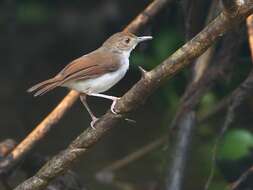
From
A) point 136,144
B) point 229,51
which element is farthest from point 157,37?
point 229,51

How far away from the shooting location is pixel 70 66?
5.67 meters

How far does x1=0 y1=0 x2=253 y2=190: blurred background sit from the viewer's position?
24.5 ft

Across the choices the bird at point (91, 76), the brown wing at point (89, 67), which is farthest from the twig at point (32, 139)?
the brown wing at point (89, 67)

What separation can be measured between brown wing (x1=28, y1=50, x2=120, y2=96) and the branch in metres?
0.55

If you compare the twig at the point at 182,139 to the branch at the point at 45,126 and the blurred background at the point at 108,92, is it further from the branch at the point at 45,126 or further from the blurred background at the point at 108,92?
the branch at the point at 45,126

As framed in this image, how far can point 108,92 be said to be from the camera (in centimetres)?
897

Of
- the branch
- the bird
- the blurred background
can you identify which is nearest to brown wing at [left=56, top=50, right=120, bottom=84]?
the bird

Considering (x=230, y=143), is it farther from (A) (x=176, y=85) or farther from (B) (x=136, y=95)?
(B) (x=136, y=95)

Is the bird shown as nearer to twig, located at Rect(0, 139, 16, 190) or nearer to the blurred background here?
twig, located at Rect(0, 139, 16, 190)

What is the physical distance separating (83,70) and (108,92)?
3387 millimetres

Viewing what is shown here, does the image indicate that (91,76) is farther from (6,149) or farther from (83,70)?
(6,149)

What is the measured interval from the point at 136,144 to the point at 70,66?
9.50ft

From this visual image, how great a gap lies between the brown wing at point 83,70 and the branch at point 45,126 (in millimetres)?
547

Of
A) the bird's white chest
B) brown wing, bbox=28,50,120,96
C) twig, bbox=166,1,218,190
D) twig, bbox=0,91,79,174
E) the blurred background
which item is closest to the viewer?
brown wing, bbox=28,50,120,96
